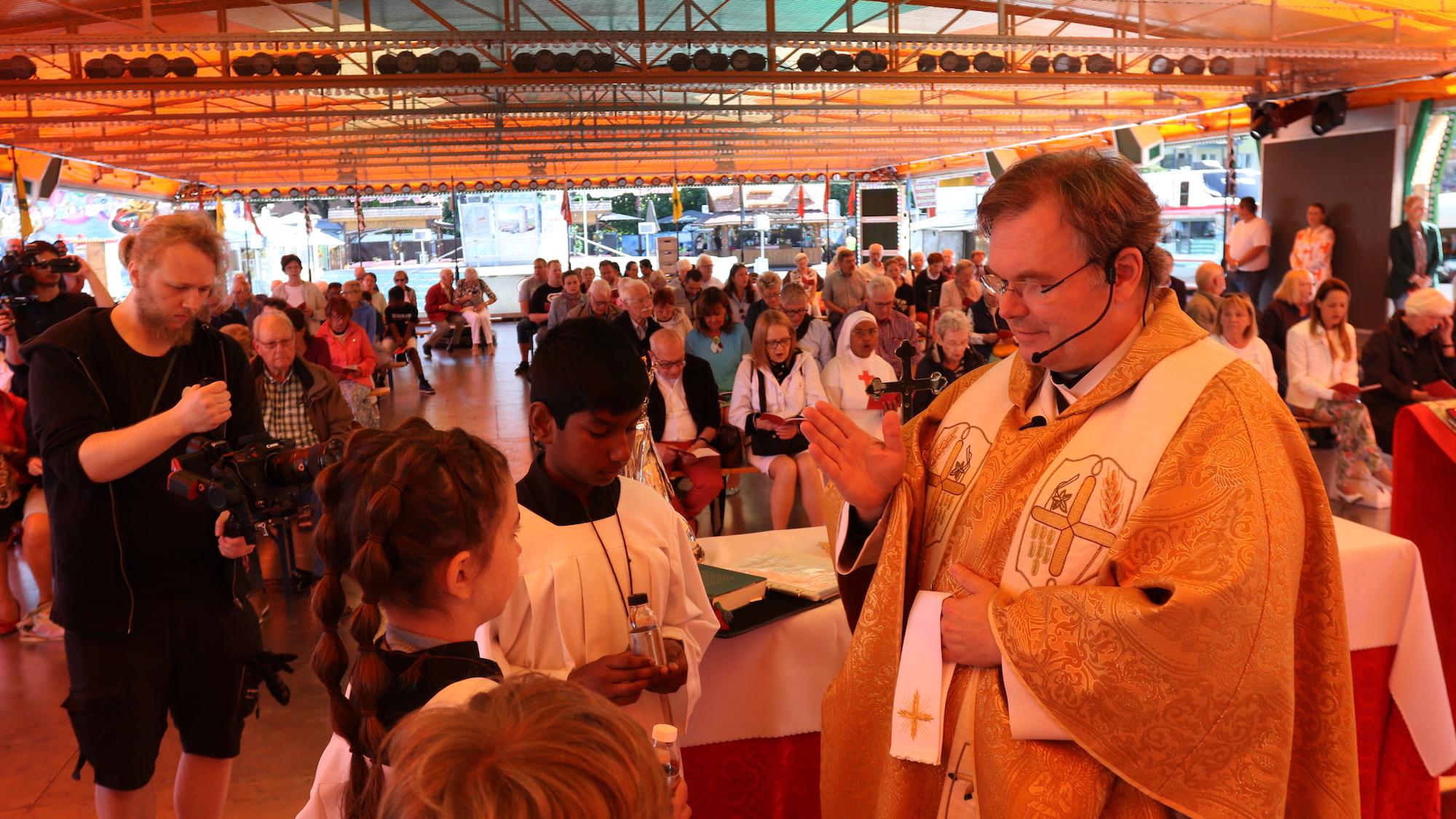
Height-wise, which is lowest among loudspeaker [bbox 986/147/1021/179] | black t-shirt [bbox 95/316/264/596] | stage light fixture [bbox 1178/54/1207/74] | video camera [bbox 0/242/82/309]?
black t-shirt [bbox 95/316/264/596]

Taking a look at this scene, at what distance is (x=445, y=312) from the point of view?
1719 centimetres

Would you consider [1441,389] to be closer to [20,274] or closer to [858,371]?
[858,371]

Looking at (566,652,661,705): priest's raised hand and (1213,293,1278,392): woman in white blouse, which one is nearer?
(566,652,661,705): priest's raised hand

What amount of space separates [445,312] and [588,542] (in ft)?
52.1

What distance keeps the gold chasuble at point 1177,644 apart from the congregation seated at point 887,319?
5528mm

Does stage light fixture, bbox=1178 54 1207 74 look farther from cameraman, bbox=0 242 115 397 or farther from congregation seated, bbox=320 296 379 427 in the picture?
cameraman, bbox=0 242 115 397

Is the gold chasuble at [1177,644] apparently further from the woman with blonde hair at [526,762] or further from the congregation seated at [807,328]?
the congregation seated at [807,328]

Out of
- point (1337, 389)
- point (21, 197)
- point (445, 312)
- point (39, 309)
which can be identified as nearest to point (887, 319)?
point (1337, 389)

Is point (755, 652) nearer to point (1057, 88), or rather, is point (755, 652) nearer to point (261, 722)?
point (261, 722)

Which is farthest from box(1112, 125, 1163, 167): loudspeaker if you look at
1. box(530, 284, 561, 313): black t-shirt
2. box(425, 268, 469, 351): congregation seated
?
box(425, 268, 469, 351): congregation seated

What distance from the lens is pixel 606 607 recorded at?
6.41 ft

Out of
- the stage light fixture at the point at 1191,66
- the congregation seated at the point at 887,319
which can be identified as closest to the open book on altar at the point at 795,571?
the congregation seated at the point at 887,319

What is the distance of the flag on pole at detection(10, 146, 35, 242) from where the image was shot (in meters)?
13.5

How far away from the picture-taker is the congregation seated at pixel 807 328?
7.49 metres
